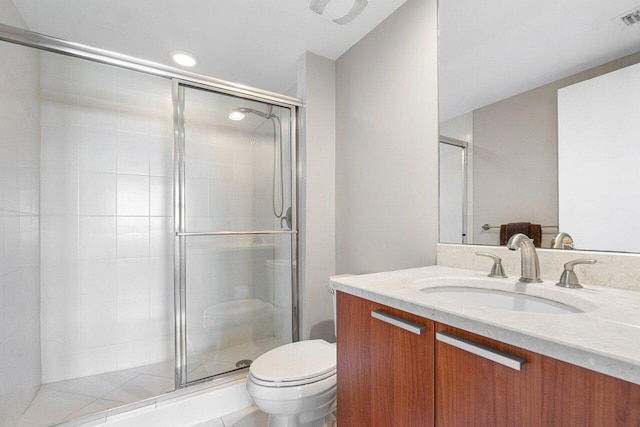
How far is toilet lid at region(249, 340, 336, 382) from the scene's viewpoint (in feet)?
4.00

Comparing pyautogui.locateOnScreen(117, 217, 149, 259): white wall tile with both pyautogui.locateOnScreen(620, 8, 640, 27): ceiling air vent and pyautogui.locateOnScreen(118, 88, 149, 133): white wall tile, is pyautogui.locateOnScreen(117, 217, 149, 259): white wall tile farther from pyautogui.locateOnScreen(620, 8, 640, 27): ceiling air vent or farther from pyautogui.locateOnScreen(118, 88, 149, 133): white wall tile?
pyautogui.locateOnScreen(620, 8, 640, 27): ceiling air vent

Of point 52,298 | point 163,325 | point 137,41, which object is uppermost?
point 137,41

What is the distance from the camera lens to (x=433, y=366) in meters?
0.68

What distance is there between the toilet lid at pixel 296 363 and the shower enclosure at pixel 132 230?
511 mm

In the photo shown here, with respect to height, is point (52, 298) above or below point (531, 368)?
below

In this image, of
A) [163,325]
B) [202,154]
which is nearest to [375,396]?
[202,154]

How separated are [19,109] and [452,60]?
2.25 m

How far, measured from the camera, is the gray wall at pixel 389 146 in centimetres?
144

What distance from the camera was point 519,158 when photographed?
111 centimetres

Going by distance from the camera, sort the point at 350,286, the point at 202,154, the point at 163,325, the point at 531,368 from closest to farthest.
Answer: the point at 531,368, the point at 350,286, the point at 202,154, the point at 163,325

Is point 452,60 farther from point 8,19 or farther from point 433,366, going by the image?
point 8,19

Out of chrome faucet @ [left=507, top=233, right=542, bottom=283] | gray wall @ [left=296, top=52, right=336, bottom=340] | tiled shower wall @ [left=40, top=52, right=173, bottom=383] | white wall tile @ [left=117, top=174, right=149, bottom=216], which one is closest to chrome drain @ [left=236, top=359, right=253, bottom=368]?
gray wall @ [left=296, top=52, right=336, bottom=340]

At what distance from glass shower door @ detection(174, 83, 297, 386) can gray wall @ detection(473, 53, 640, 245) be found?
1171mm

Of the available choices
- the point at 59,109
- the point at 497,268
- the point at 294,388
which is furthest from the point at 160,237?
the point at 497,268
